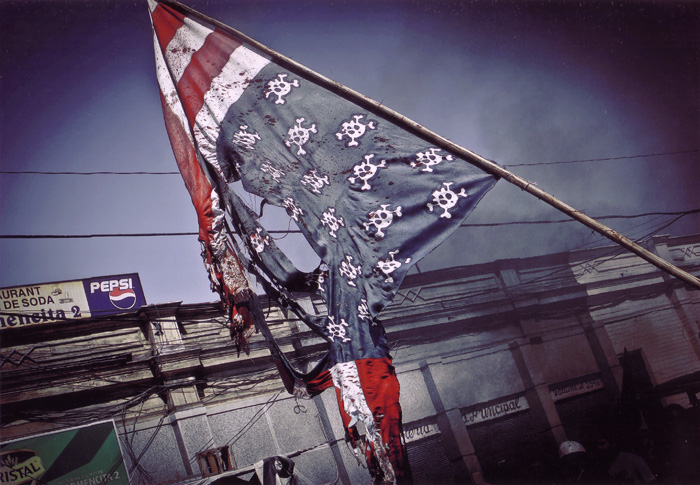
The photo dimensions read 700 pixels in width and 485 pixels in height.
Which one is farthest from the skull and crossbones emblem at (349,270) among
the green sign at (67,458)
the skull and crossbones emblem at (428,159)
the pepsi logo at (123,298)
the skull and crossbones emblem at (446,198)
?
the pepsi logo at (123,298)

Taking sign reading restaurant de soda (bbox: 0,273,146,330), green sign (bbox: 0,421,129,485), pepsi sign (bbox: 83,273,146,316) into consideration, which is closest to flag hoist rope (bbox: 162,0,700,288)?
green sign (bbox: 0,421,129,485)

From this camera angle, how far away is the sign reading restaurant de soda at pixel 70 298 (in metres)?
13.6

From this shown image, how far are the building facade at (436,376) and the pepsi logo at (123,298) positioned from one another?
8.14 feet

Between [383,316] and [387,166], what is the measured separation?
12864 millimetres

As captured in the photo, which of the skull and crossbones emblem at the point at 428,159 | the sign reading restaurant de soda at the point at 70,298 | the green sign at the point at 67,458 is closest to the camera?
the skull and crossbones emblem at the point at 428,159

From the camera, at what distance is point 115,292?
1528cm

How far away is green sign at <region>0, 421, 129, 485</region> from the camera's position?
9.42m

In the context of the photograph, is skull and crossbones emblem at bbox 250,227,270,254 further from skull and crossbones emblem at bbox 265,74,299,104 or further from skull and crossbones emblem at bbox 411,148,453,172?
skull and crossbones emblem at bbox 411,148,453,172

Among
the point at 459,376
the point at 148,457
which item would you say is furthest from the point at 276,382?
the point at 459,376

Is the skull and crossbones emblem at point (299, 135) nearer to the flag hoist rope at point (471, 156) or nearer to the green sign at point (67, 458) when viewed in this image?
the flag hoist rope at point (471, 156)

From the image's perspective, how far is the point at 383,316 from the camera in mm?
15836

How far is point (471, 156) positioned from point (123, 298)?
14958mm

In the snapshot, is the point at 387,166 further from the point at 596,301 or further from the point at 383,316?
the point at 596,301

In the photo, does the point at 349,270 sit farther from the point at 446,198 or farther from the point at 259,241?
the point at 259,241
